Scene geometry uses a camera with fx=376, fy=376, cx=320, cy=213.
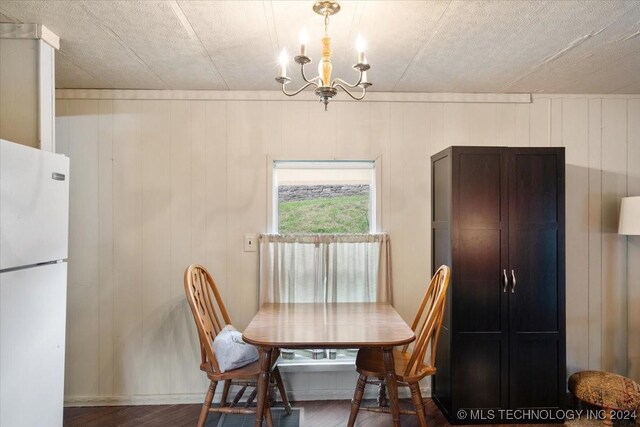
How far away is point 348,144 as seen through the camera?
110 inches

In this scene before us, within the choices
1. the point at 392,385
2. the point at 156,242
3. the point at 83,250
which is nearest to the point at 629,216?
the point at 392,385

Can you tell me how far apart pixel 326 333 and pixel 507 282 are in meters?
1.27

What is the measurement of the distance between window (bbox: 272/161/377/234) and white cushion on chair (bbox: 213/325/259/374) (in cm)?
93

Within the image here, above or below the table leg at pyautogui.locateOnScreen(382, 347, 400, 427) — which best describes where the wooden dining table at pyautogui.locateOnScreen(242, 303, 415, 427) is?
above

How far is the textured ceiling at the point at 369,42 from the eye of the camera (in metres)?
1.71

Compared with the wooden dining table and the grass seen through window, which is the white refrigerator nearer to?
the wooden dining table

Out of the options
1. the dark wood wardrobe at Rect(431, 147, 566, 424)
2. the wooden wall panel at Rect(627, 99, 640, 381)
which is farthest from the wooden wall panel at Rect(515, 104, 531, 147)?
the wooden wall panel at Rect(627, 99, 640, 381)

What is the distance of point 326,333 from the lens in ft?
6.32

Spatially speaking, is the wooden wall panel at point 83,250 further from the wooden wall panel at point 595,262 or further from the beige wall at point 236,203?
the wooden wall panel at point 595,262

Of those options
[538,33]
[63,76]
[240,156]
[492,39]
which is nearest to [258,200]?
[240,156]

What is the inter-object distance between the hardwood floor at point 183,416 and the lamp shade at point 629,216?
5.92ft

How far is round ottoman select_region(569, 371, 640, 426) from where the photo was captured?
2232 millimetres

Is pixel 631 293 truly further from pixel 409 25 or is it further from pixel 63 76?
pixel 63 76

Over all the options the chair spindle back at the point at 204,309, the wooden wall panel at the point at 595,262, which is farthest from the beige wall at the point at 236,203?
the chair spindle back at the point at 204,309
